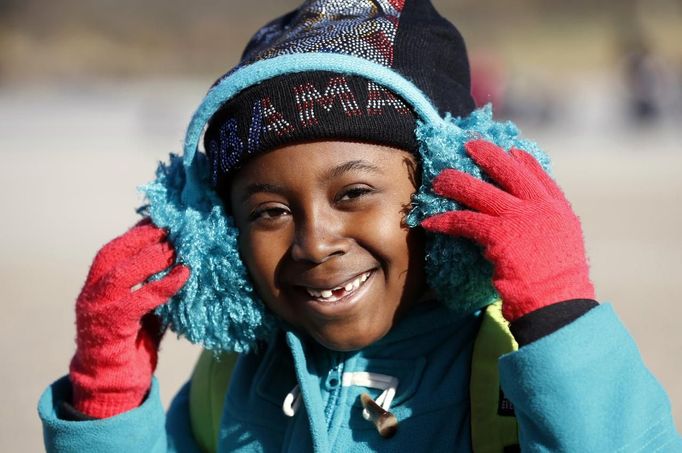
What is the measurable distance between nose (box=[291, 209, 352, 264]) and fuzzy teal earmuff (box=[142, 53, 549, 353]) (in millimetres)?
147

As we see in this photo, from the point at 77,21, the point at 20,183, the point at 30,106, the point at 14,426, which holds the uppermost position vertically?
the point at 77,21

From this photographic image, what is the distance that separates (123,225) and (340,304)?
651cm

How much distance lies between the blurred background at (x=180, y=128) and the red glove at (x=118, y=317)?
39.3 inches

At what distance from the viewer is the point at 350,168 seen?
6.14ft

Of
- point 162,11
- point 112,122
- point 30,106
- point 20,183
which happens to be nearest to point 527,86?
point 112,122

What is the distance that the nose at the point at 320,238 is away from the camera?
185 centimetres

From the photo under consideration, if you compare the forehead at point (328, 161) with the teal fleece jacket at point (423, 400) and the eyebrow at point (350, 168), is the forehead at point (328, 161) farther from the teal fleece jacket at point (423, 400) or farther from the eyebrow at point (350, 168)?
the teal fleece jacket at point (423, 400)

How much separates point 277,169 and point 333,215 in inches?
6.0

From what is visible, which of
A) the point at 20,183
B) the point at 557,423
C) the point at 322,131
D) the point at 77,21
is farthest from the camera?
the point at 77,21

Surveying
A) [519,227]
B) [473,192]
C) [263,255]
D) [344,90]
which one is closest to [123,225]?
[263,255]

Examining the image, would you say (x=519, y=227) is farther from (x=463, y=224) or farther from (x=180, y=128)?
(x=180, y=128)

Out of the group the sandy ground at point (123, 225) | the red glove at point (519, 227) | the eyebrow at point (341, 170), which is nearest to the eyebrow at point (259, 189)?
the eyebrow at point (341, 170)

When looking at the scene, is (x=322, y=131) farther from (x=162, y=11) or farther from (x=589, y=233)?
(x=162, y=11)

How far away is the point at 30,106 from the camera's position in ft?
77.4
